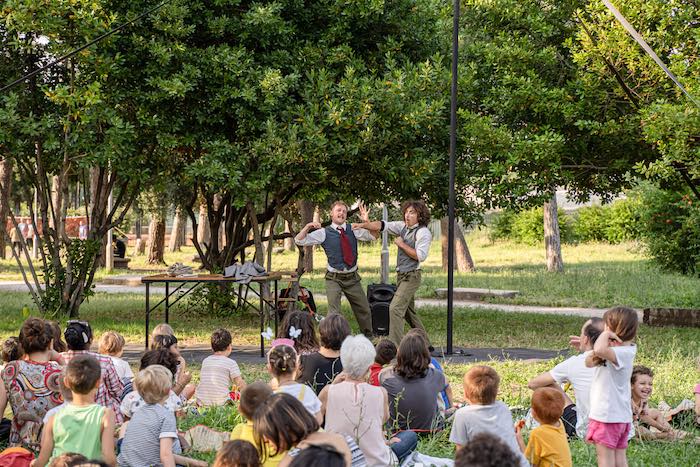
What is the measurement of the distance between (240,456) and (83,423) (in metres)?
1.58

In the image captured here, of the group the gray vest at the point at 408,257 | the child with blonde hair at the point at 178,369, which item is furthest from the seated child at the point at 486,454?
the gray vest at the point at 408,257

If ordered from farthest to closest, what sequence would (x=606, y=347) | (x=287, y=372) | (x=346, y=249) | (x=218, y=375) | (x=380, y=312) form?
(x=380, y=312) → (x=346, y=249) → (x=218, y=375) → (x=287, y=372) → (x=606, y=347)

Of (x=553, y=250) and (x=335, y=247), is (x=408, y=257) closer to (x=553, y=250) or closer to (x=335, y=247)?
(x=335, y=247)

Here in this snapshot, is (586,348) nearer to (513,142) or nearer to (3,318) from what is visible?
(513,142)

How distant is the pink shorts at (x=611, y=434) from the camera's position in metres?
5.99

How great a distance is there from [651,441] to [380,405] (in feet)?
8.16

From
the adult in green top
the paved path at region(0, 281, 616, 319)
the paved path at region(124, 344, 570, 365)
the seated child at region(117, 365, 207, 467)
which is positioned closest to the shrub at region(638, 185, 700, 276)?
the paved path at region(0, 281, 616, 319)

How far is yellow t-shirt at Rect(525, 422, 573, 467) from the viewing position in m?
5.55

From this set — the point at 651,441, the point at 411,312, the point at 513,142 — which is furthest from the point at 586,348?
the point at 513,142

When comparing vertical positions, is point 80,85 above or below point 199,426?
above

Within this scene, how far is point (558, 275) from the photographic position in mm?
26484

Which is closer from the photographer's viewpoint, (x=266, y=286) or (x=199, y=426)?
(x=199, y=426)

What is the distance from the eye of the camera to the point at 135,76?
13586mm

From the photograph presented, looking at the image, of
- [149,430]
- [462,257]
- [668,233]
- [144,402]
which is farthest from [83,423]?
[462,257]
